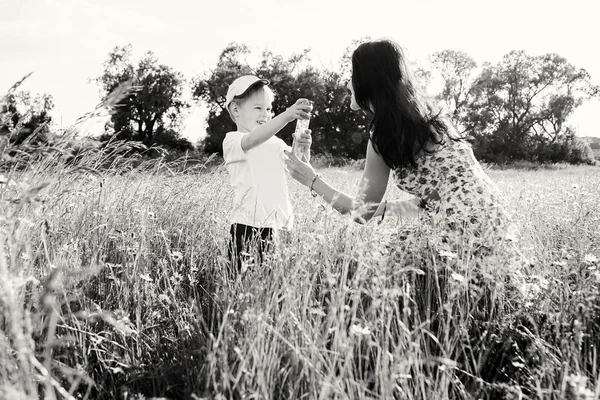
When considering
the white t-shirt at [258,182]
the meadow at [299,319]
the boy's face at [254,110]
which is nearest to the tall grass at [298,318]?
the meadow at [299,319]

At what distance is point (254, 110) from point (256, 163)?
426 millimetres

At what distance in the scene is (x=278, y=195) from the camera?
10.6 feet

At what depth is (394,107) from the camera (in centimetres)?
288

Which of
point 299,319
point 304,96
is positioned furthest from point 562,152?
point 299,319

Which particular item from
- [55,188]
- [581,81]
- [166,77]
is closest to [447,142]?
[55,188]

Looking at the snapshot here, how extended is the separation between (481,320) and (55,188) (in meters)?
2.59

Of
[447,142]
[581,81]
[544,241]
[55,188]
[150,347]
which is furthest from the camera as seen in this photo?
[581,81]

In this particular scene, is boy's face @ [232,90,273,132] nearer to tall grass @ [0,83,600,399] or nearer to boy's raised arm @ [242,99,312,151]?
boy's raised arm @ [242,99,312,151]

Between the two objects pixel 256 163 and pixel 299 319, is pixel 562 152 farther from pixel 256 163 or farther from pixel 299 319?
pixel 299 319

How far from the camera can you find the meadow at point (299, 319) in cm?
147

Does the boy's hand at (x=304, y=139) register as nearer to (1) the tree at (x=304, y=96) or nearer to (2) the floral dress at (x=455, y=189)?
(2) the floral dress at (x=455, y=189)

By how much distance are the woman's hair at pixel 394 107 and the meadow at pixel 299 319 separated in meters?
0.45

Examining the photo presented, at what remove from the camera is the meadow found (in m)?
1.47

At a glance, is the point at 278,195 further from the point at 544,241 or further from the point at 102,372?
the point at 544,241
